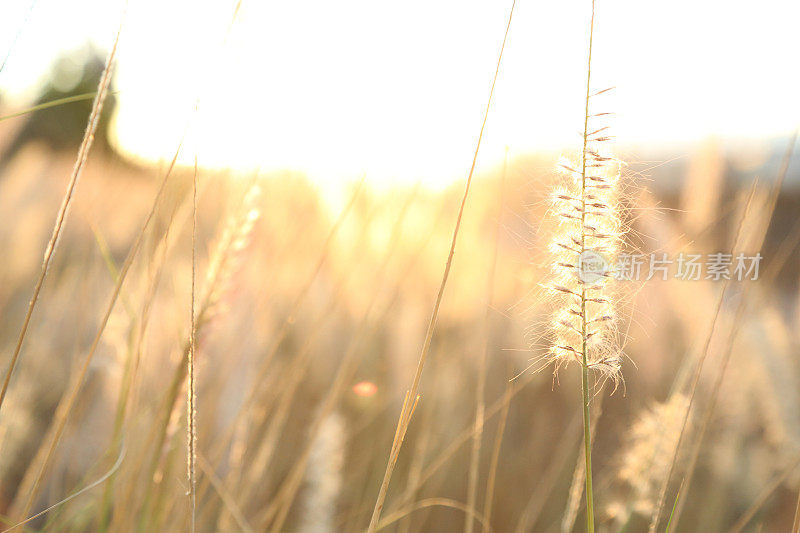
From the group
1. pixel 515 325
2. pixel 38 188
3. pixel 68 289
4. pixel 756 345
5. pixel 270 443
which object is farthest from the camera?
pixel 38 188

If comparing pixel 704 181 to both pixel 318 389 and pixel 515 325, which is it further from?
pixel 318 389

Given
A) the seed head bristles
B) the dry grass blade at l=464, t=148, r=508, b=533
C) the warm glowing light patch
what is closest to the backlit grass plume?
the seed head bristles

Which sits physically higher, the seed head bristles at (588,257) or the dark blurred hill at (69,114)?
the dark blurred hill at (69,114)

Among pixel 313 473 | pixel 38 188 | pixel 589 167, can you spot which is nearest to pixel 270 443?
pixel 313 473

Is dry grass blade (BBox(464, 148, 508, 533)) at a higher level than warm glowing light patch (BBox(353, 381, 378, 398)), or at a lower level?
higher

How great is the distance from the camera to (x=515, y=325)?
1.50 m

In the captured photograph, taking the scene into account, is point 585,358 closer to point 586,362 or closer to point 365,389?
point 586,362

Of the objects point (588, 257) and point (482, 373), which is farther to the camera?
point (482, 373)

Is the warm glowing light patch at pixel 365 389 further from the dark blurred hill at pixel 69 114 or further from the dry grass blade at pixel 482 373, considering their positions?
the dry grass blade at pixel 482 373

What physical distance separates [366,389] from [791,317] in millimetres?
929

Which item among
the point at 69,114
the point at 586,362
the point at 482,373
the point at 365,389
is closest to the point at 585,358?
the point at 586,362

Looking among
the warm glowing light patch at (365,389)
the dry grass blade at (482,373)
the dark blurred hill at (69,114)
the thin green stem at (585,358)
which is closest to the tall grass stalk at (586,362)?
the thin green stem at (585,358)

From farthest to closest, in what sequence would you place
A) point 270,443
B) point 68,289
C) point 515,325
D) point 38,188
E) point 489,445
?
point 38,188 → point 489,445 → point 515,325 → point 68,289 → point 270,443

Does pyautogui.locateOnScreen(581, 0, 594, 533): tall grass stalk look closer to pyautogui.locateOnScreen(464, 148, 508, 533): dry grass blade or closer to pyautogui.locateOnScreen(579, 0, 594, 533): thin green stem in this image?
pyautogui.locateOnScreen(579, 0, 594, 533): thin green stem
